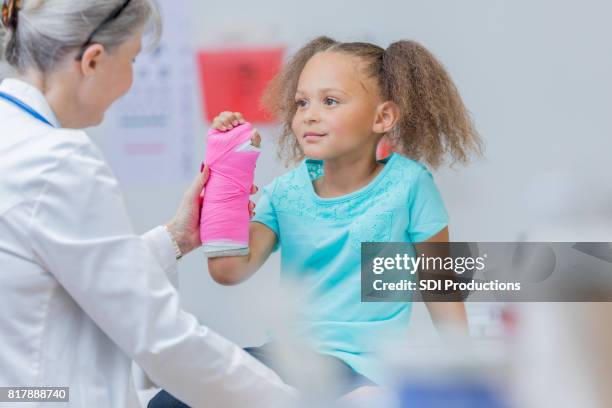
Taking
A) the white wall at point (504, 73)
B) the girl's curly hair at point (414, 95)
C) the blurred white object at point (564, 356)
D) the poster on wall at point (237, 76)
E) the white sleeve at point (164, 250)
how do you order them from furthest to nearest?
the poster on wall at point (237, 76)
the white wall at point (504, 73)
the girl's curly hair at point (414, 95)
the white sleeve at point (164, 250)
the blurred white object at point (564, 356)

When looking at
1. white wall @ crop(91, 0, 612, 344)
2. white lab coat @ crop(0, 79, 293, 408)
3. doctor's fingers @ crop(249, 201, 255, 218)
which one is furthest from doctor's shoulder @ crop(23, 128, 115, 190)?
white wall @ crop(91, 0, 612, 344)

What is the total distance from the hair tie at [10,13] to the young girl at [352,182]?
0.33 metres

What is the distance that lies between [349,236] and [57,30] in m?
0.51

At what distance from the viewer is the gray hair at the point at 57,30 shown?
977mm

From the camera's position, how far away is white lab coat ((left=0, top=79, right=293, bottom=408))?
894 millimetres

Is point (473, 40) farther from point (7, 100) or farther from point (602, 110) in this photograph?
point (7, 100)

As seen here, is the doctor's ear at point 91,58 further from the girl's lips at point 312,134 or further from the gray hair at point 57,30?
the girl's lips at point 312,134

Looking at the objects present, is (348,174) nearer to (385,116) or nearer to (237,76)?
(385,116)

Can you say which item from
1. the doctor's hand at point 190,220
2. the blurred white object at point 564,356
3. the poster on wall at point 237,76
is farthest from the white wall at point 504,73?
the blurred white object at point 564,356

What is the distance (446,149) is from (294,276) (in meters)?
0.34

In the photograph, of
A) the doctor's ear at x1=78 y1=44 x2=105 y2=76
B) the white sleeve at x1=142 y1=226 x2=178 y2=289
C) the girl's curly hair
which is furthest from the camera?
the girl's curly hair

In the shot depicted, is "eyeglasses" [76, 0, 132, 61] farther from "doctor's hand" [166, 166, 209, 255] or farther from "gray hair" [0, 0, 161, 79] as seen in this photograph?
"doctor's hand" [166, 166, 209, 255]

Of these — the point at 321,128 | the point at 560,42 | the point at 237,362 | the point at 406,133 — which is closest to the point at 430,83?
the point at 406,133

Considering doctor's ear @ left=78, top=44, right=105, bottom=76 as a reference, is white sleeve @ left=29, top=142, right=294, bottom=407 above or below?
below
